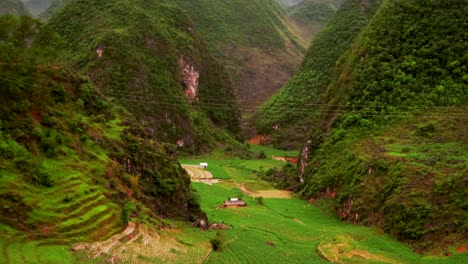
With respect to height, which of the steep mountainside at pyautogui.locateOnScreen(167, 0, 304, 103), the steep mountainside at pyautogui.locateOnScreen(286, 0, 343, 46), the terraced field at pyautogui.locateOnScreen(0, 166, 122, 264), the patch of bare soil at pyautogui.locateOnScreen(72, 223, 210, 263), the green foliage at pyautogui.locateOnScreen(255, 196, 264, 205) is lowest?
the green foliage at pyautogui.locateOnScreen(255, 196, 264, 205)

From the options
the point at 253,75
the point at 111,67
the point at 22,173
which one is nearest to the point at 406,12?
the point at 111,67

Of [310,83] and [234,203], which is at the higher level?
[310,83]

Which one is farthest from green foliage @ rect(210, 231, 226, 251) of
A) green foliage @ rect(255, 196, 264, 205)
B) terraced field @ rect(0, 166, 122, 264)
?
green foliage @ rect(255, 196, 264, 205)

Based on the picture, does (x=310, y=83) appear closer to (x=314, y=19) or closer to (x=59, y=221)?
(x=59, y=221)

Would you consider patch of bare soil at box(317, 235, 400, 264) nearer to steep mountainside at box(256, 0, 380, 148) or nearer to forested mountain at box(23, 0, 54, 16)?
steep mountainside at box(256, 0, 380, 148)

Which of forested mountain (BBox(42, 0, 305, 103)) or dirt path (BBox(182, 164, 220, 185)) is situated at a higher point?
forested mountain (BBox(42, 0, 305, 103))

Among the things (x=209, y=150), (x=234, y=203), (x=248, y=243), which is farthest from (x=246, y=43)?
(x=248, y=243)

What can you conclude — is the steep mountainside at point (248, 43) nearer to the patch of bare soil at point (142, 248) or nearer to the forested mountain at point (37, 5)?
the forested mountain at point (37, 5)
